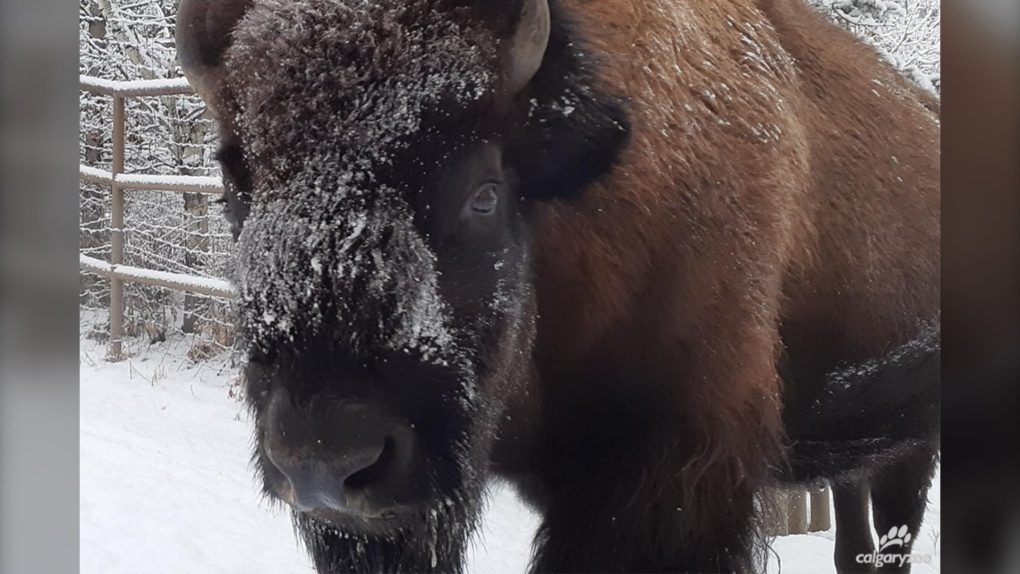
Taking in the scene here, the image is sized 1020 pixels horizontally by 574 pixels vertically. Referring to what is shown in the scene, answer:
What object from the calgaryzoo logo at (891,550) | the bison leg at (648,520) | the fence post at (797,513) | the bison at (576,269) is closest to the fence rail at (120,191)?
the bison at (576,269)

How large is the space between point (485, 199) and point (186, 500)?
0.81 m

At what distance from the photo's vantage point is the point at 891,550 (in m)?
1.47

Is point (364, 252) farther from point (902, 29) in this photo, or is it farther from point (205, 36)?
point (902, 29)

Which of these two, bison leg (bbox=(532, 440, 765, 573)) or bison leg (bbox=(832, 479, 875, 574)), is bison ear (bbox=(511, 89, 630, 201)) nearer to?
bison leg (bbox=(532, 440, 765, 573))

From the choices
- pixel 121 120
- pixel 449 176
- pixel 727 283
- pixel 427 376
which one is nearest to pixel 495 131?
pixel 449 176

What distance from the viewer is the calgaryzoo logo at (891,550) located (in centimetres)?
146

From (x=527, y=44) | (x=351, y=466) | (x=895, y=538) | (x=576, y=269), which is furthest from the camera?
(x=895, y=538)

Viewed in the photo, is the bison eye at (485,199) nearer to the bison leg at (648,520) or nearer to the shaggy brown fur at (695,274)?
the shaggy brown fur at (695,274)

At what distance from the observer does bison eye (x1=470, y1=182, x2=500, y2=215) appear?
1069 mm

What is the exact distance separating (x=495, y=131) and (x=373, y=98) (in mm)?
162

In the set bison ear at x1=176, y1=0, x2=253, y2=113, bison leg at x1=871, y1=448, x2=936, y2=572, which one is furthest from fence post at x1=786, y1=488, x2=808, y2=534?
bison ear at x1=176, y1=0, x2=253, y2=113

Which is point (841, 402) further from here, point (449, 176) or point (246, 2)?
point (246, 2)

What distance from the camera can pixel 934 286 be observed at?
1.48 m

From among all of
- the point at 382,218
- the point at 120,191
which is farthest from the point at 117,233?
the point at 382,218
